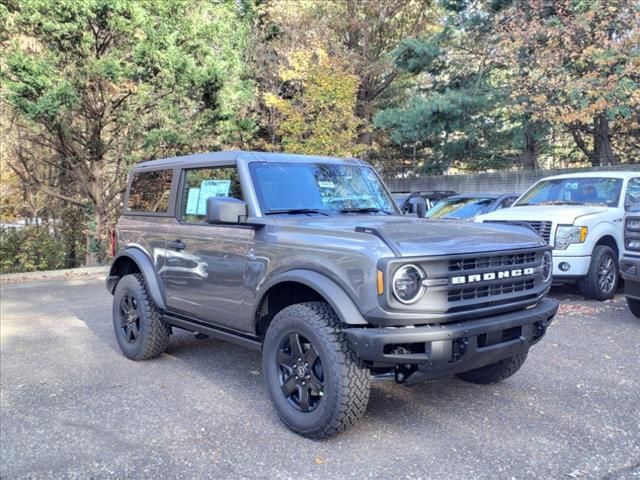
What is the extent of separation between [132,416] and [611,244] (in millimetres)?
6984

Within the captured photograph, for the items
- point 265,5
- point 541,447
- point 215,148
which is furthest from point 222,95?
point 541,447

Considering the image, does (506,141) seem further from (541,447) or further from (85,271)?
(541,447)

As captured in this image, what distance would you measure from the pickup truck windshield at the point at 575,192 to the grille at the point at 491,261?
520 cm

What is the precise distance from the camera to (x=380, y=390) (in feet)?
15.7

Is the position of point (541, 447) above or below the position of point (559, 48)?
below

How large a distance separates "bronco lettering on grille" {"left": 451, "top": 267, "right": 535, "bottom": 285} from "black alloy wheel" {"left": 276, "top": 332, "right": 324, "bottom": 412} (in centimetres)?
103

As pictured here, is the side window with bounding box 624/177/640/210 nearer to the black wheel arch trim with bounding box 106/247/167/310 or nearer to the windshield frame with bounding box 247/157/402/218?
the windshield frame with bounding box 247/157/402/218

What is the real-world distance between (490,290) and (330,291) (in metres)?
1.10

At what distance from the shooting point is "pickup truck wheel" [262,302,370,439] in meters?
3.58

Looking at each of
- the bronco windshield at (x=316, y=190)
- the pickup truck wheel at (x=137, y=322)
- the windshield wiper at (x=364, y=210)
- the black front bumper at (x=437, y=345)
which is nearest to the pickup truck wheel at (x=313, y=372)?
the black front bumper at (x=437, y=345)

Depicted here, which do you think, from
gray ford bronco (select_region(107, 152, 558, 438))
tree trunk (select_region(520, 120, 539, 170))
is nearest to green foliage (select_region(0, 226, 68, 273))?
gray ford bronco (select_region(107, 152, 558, 438))

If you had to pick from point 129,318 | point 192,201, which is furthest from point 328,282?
point 129,318

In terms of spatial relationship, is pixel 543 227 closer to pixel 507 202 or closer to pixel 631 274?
pixel 631 274

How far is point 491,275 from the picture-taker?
3789 millimetres
